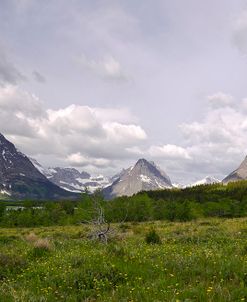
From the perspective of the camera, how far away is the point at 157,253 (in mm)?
13469

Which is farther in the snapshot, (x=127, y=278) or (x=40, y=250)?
(x=40, y=250)

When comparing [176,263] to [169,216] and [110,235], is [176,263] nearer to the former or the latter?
[110,235]

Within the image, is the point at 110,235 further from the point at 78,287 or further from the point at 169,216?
the point at 169,216

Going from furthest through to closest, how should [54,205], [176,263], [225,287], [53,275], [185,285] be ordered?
[54,205] < [176,263] < [53,275] < [185,285] < [225,287]

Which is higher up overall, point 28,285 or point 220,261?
point 220,261

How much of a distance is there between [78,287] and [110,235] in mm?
12024

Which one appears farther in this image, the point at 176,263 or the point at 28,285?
the point at 176,263

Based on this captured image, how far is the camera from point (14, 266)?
13.0 metres

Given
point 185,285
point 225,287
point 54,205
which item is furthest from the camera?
point 54,205

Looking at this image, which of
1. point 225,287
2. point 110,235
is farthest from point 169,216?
point 225,287

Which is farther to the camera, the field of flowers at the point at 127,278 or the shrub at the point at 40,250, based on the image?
the shrub at the point at 40,250

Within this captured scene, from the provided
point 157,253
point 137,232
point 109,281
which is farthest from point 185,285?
point 137,232

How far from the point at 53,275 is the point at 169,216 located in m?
66.3

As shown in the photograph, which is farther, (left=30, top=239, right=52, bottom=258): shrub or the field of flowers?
(left=30, top=239, right=52, bottom=258): shrub
